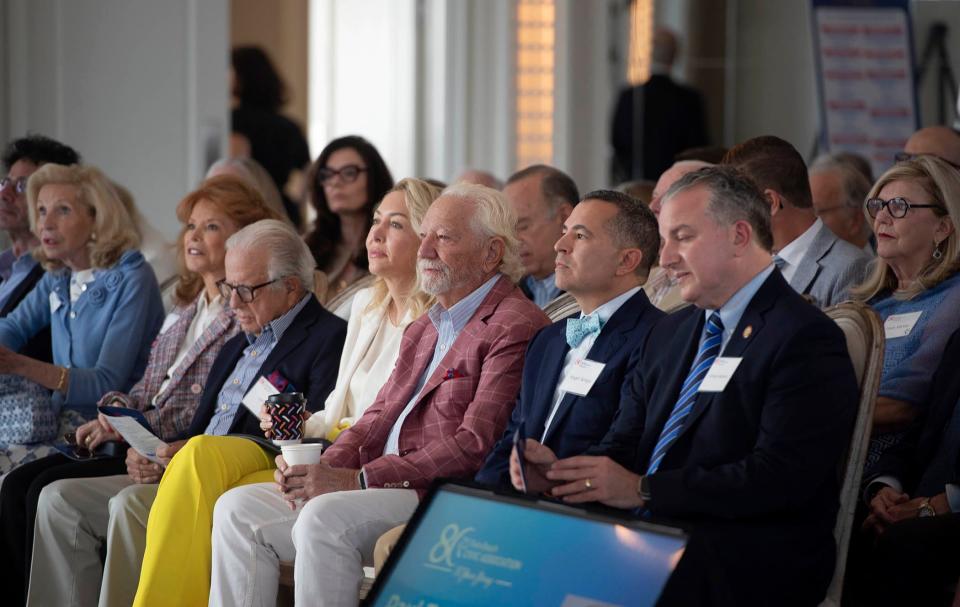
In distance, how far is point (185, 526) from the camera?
357 centimetres

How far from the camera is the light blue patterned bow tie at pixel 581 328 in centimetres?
333

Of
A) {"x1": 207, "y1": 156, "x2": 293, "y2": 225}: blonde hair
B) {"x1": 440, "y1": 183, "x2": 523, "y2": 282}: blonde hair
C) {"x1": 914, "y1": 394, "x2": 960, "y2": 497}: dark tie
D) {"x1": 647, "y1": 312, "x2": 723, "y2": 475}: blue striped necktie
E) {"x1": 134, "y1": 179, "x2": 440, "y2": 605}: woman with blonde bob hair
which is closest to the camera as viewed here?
{"x1": 647, "y1": 312, "x2": 723, "y2": 475}: blue striped necktie

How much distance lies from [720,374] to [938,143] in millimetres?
2723

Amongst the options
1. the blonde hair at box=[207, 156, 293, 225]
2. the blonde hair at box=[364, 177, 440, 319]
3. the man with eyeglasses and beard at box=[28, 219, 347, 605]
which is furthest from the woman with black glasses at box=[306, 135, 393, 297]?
the blonde hair at box=[364, 177, 440, 319]

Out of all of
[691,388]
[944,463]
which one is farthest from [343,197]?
[944,463]

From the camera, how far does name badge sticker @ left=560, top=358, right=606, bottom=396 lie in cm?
324

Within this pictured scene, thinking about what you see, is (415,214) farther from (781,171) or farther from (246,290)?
(781,171)

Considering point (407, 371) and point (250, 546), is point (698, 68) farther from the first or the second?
point (250, 546)

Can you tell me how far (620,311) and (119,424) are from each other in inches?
65.5

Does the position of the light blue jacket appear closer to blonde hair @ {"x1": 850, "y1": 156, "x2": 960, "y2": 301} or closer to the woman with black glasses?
the woman with black glasses

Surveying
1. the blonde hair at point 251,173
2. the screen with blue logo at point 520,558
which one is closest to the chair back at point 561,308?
the screen with blue logo at point 520,558

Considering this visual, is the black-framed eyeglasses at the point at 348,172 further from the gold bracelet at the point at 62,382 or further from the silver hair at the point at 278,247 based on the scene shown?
the gold bracelet at the point at 62,382

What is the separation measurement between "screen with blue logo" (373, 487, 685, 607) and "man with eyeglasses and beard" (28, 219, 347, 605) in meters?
1.30

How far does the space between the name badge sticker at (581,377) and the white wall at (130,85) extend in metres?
4.83
